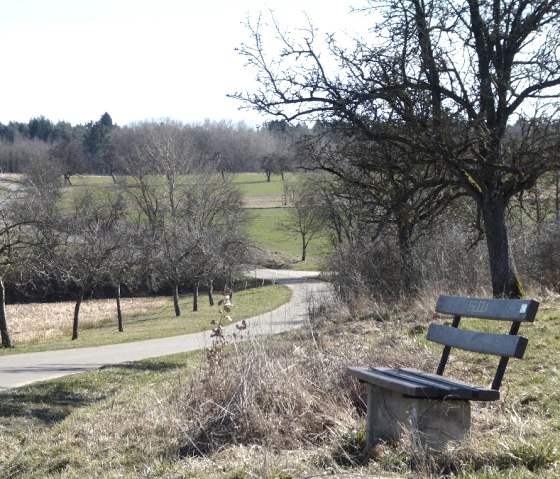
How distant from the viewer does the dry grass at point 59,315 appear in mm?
36281

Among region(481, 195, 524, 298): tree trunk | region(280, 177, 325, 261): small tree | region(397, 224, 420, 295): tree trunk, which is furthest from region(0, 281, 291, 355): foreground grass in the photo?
region(280, 177, 325, 261): small tree

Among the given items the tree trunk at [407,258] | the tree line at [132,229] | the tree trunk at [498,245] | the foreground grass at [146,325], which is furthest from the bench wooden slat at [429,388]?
the tree line at [132,229]

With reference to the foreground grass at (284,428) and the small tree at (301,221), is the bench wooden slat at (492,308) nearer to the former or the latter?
the foreground grass at (284,428)

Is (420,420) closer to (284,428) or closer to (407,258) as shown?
(284,428)

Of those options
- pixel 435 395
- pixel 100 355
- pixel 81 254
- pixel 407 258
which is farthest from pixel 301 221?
pixel 435 395

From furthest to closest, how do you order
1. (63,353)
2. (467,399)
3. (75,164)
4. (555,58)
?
(75,164) → (63,353) → (555,58) → (467,399)

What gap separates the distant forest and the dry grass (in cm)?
1198

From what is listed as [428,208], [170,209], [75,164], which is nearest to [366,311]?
[428,208]

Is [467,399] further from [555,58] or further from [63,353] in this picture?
[63,353]

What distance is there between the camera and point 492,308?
20.1 feet

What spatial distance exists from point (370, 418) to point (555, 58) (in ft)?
32.6

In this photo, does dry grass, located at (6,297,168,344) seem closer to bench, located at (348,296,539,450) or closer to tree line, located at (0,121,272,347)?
tree line, located at (0,121,272,347)

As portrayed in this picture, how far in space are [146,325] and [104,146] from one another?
227ft

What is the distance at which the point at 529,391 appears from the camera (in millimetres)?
6777
